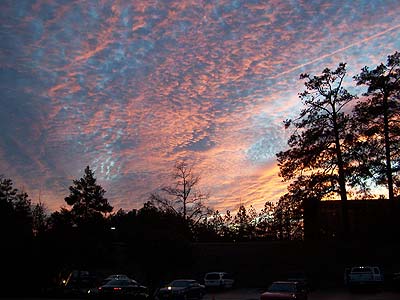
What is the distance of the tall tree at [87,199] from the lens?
8412 cm

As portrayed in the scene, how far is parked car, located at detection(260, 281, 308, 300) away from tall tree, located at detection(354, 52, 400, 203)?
62.4 feet

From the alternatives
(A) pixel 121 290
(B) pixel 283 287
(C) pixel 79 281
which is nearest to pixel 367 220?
(B) pixel 283 287

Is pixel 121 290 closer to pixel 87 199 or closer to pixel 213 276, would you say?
pixel 213 276

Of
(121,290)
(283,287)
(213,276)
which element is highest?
(213,276)

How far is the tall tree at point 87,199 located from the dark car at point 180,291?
54.5m

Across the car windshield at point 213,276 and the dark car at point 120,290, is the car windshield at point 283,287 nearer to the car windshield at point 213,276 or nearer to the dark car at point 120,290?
the dark car at point 120,290

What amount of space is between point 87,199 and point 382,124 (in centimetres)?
5626

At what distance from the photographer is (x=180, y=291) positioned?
96.7ft

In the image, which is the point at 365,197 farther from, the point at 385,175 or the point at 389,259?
the point at 389,259

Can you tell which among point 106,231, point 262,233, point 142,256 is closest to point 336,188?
point 142,256

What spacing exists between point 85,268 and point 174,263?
1422 cm

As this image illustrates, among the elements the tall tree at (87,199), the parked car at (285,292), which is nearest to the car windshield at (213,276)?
the parked car at (285,292)

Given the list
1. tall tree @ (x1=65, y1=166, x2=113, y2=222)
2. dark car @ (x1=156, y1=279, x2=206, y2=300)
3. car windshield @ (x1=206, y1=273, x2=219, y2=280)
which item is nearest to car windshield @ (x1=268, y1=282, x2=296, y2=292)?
dark car @ (x1=156, y1=279, x2=206, y2=300)

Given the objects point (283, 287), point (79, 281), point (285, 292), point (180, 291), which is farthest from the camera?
point (79, 281)
